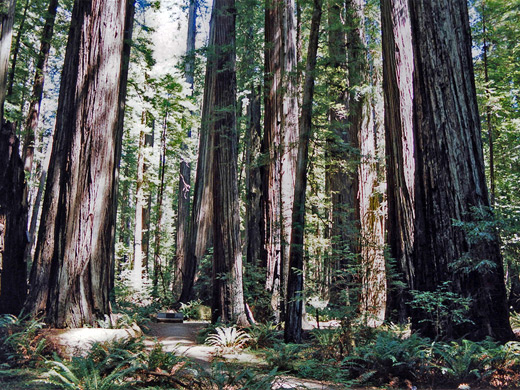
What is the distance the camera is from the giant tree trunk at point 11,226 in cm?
839

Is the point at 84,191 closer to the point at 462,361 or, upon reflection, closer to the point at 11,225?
the point at 11,225

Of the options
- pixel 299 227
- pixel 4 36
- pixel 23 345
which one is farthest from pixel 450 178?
pixel 4 36

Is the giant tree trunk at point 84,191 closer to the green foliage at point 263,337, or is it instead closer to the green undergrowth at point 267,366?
the green undergrowth at point 267,366

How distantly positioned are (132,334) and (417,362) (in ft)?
14.7

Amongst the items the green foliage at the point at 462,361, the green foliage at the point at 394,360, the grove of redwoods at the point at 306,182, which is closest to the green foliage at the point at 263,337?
the grove of redwoods at the point at 306,182

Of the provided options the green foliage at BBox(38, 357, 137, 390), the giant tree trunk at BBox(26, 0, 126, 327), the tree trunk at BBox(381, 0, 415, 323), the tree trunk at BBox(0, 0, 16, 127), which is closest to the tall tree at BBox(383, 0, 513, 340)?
the tree trunk at BBox(381, 0, 415, 323)

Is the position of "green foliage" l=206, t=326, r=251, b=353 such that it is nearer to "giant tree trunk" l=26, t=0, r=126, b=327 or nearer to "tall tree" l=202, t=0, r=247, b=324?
"tall tree" l=202, t=0, r=247, b=324

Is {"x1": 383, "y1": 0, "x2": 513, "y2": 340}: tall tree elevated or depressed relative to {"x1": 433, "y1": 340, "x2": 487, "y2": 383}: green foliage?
elevated

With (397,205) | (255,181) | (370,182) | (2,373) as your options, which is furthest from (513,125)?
(2,373)

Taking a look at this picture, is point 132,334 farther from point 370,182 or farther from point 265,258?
point 370,182

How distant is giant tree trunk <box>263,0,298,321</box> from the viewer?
958 centimetres

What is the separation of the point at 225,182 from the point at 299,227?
2801 millimetres

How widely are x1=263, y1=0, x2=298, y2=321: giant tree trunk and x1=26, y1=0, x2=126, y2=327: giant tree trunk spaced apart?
3.90 meters

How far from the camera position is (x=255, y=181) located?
12.8 m
